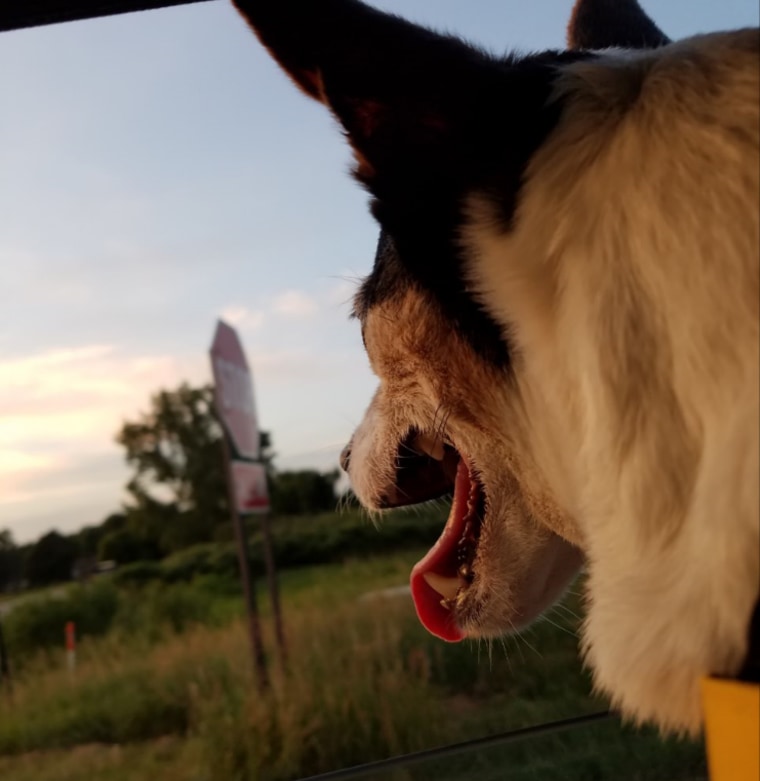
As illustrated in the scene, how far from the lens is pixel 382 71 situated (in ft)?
3.13

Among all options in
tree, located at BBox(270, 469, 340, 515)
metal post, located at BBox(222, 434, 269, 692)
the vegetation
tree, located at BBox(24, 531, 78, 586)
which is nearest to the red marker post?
the vegetation

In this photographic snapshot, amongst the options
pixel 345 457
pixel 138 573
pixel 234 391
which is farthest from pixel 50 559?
pixel 345 457

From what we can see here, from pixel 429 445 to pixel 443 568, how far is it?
8.0 inches

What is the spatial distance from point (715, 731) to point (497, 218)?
1.74 ft

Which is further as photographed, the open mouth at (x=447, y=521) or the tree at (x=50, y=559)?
the tree at (x=50, y=559)

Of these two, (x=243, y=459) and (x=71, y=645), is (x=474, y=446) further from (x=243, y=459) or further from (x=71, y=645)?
(x=71, y=645)

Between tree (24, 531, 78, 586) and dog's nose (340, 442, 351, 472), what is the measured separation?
151cm

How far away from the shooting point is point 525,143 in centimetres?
96

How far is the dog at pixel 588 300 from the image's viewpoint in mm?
768

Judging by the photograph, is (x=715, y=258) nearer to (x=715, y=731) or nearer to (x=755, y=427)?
(x=755, y=427)

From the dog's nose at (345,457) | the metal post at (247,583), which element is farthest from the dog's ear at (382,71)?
the metal post at (247,583)

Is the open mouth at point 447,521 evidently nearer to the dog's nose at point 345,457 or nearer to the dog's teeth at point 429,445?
the dog's teeth at point 429,445

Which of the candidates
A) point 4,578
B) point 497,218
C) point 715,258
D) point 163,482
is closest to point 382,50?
point 497,218

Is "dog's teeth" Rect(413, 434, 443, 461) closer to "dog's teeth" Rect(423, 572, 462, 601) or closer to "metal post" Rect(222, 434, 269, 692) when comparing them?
"dog's teeth" Rect(423, 572, 462, 601)
